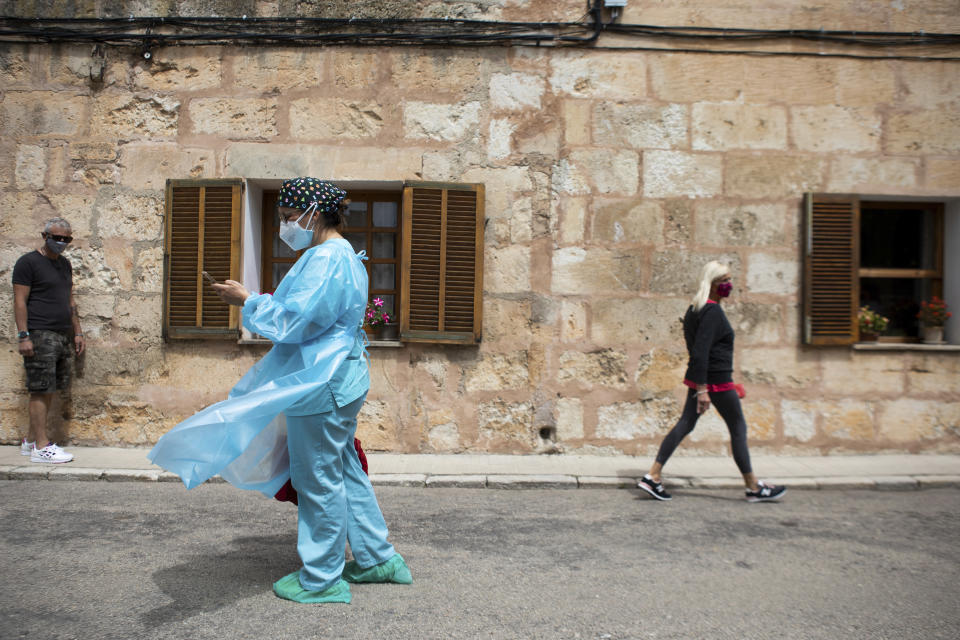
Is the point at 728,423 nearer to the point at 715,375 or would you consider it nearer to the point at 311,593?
the point at 715,375

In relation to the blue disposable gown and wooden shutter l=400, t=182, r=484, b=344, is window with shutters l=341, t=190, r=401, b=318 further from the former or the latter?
the blue disposable gown

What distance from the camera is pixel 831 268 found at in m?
7.07

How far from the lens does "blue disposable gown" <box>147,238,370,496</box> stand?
3223mm

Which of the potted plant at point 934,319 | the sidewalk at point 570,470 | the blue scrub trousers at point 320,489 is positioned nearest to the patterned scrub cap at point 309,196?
the blue scrub trousers at point 320,489

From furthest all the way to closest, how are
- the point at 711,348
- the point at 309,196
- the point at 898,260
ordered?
1. the point at 898,260
2. the point at 711,348
3. the point at 309,196

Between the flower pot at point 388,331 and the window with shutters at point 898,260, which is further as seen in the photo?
the window with shutters at point 898,260

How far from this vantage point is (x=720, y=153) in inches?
277

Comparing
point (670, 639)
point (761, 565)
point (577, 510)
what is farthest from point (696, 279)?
point (670, 639)

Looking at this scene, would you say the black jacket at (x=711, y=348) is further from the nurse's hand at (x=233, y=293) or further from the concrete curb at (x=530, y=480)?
the nurse's hand at (x=233, y=293)

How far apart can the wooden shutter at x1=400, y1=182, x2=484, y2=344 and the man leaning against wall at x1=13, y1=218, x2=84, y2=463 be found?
2917 mm

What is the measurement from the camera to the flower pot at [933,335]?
7336mm

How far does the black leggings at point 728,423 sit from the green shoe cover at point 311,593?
2.95 meters

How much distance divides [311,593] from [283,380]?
3.14ft

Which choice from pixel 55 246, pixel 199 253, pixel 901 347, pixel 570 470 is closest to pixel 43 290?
pixel 55 246
